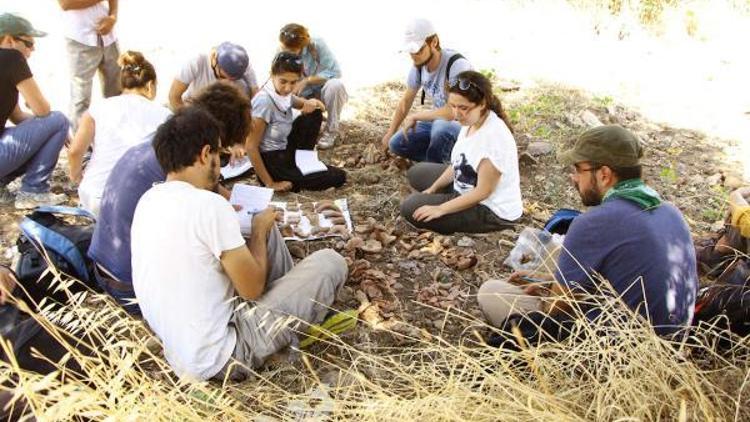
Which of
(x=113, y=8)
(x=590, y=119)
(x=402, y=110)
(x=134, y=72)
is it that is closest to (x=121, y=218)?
(x=134, y=72)

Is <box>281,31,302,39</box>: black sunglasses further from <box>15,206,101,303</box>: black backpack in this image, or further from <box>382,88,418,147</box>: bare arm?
<box>15,206,101,303</box>: black backpack

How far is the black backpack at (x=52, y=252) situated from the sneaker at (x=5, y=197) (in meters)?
1.40

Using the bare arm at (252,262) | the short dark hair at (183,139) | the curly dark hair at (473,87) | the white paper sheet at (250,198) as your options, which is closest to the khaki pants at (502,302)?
the bare arm at (252,262)

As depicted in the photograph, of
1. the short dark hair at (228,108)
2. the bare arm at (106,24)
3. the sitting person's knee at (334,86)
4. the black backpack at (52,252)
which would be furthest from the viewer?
the sitting person's knee at (334,86)

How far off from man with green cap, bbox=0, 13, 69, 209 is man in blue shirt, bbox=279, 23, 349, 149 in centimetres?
226

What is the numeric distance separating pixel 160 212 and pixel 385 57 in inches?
244

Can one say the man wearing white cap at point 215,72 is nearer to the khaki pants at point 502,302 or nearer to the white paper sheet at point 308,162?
the white paper sheet at point 308,162

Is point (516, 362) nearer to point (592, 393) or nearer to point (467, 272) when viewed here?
point (592, 393)

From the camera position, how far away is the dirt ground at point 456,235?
12.7ft

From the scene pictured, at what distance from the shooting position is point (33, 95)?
15.4 ft

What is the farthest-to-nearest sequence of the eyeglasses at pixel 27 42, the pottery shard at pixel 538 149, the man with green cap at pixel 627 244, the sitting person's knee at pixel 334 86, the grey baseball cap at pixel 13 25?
the sitting person's knee at pixel 334 86 < the pottery shard at pixel 538 149 < the eyeglasses at pixel 27 42 < the grey baseball cap at pixel 13 25 < the man with green cap at pixel 627 244

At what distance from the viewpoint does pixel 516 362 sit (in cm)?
292

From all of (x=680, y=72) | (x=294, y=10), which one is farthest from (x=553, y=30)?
(x=294, y=10)

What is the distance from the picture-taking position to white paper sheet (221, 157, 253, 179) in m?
5.58
